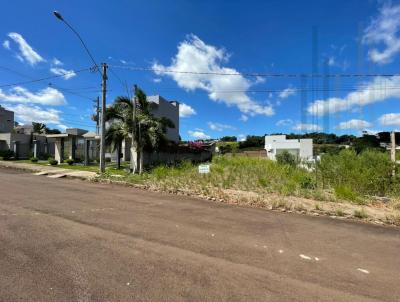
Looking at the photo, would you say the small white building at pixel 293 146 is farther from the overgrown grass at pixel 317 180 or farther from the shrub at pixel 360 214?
the shrub at pixel 360 214

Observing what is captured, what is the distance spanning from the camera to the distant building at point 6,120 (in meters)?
53.9

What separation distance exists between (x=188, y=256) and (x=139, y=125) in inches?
633

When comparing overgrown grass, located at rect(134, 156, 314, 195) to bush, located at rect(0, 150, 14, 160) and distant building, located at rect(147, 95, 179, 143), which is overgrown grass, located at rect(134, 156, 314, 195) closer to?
bush, located at rect(0, 150, 14, 160)

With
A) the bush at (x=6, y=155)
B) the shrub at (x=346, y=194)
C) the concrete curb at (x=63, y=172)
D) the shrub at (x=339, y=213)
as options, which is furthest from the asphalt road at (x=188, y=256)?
the bush at (x=6, y=155)

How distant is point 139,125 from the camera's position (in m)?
20.2

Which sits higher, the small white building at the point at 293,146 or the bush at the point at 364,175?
the small white building at the point at 293,146

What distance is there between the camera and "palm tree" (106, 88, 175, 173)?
20.3 metres

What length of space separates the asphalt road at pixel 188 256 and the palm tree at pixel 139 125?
12012 millimetres

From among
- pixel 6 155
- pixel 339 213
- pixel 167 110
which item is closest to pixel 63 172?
pixel 6 155

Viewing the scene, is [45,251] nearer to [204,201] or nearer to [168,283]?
[168,283]

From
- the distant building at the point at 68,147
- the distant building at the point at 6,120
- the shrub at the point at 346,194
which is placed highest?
the distant building at the point at 6,120

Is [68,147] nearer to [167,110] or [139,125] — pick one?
[139,125]

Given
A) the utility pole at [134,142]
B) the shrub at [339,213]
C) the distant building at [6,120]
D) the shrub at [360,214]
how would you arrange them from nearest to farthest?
1. the shrub at [360,214]
2. the shrub at [339,213]
3. the utility pole at [134,142]
4. the distant building at [6,120]

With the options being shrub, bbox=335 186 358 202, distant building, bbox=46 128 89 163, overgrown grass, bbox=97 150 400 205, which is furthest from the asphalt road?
distant building, bbox=46 128 89 163
